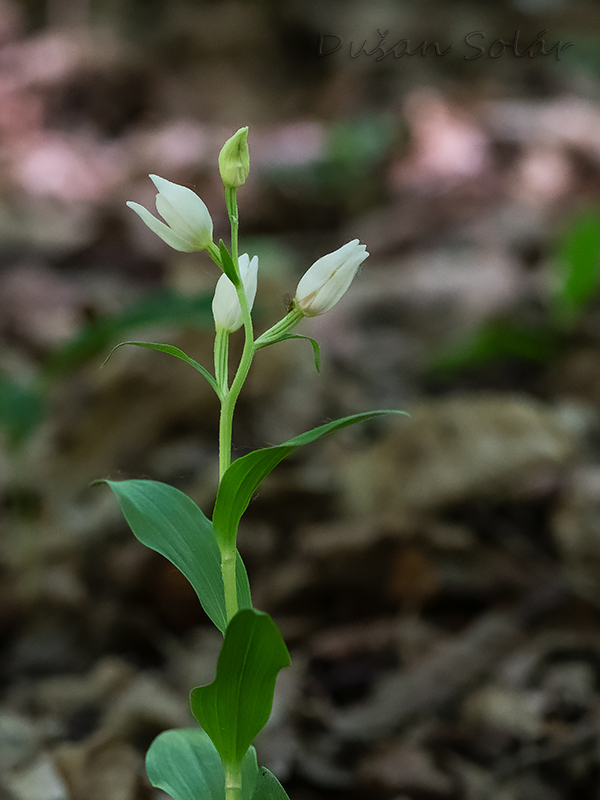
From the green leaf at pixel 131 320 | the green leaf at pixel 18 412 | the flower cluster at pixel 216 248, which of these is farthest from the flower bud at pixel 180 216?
the green leaf at pixel 18 412

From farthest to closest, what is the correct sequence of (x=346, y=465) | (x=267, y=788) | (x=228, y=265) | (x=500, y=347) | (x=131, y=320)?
(x=500, y=347), (x=346, y=465), (x=131, y=320), (x=267, y=788), (x=228, y=265)

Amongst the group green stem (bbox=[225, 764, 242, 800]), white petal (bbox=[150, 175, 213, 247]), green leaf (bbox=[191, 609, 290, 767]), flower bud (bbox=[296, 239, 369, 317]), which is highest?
white petal (bbox=[150, 175, 213, 247])

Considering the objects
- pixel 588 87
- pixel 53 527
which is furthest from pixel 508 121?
pixel 53 527

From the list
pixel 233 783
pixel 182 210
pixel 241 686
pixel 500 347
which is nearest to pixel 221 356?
pixel 182 210

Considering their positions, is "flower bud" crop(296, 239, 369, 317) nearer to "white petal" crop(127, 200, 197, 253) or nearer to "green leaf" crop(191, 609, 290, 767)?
"white petal" crop(127, 200, 197, 253)

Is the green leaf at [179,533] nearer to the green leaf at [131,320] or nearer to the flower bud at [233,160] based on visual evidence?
the flower bud at [233,160]

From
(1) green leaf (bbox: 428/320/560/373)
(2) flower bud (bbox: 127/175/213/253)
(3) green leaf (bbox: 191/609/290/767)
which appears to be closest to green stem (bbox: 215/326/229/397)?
(2) flower bud (bbox: 127/175/213/253)

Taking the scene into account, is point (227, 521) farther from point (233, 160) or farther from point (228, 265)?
point (233, 160)
